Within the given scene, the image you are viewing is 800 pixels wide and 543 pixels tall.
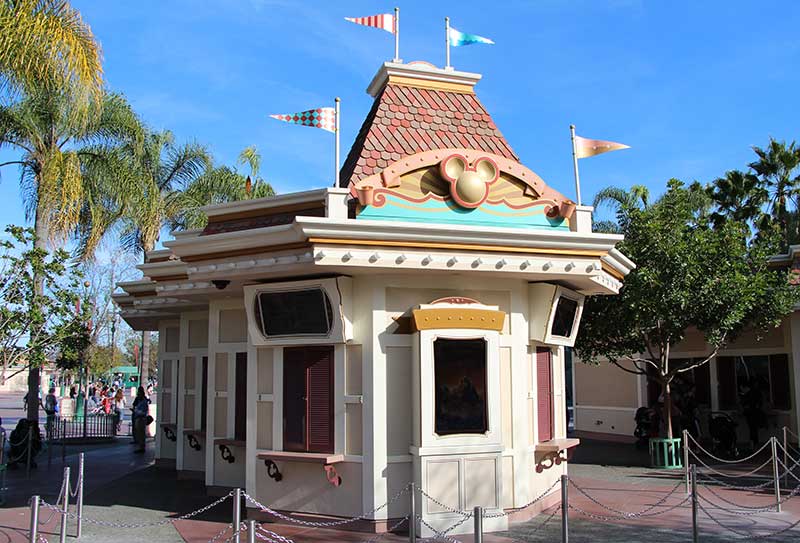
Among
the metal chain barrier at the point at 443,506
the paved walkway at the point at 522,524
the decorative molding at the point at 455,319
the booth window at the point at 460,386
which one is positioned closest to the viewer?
the metal chain barrier at the point at 443,506

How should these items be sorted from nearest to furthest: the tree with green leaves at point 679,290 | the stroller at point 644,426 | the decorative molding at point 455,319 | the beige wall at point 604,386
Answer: the decorative molding at point 455,319 < the tree with green leaves at point 679,290 < the stroller at point 644,426 < the beige wall at point 604,386

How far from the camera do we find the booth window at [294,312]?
9.86 m

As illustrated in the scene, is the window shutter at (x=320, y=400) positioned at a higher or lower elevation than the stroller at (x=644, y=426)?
higher

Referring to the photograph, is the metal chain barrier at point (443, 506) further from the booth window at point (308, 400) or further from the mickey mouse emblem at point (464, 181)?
the mickey mouse emblem at point (464, 181)

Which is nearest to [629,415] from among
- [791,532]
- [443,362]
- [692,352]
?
[692,352]

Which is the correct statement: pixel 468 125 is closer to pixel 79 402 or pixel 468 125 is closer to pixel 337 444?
pixel 337 444

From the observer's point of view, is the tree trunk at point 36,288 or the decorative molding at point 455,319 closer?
the decorative molding at point 455,319

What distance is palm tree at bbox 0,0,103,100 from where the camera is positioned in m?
10.9

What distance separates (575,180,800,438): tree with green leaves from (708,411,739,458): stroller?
227 centimetres

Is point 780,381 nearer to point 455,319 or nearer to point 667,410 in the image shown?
point 667,410

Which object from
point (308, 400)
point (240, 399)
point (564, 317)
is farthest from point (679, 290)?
point (240, 399)

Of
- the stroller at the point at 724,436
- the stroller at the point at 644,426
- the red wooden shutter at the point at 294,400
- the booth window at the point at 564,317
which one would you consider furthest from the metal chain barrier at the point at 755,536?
the stroller at the point at 644,426

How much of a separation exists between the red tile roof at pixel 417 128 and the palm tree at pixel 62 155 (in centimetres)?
469

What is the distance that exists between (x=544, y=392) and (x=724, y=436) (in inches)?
324
